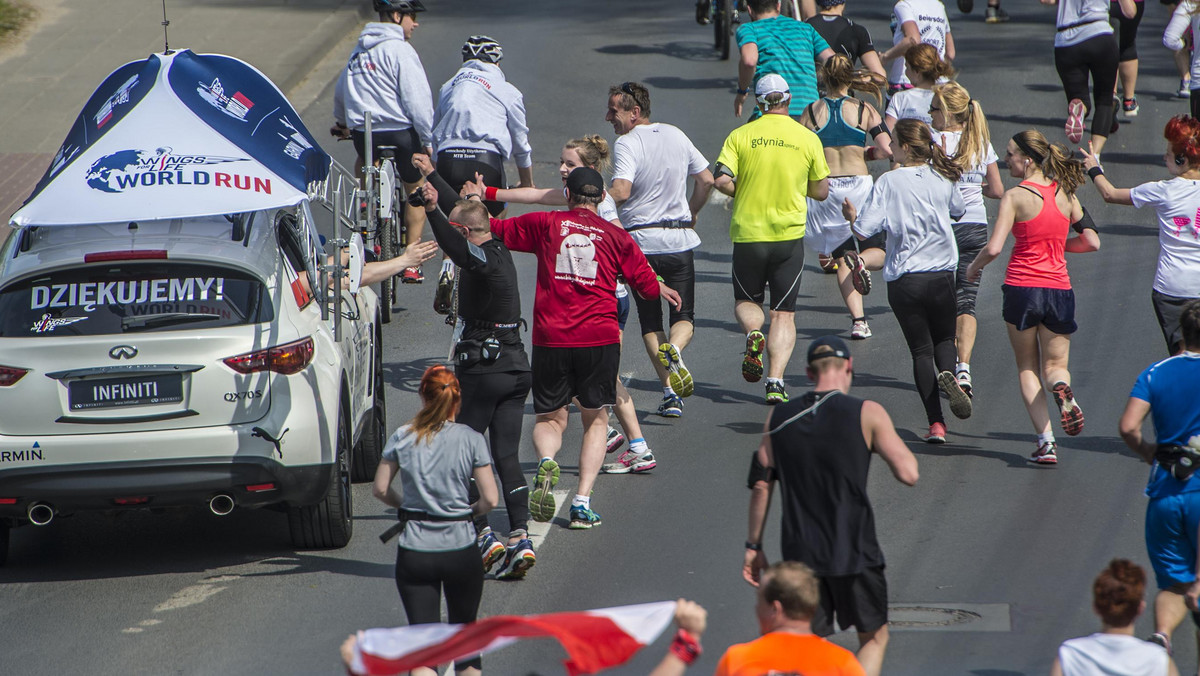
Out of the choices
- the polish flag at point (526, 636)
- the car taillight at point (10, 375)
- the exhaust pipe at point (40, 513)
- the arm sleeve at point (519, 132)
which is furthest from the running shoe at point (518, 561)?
the arm sleeve at point (519, 132)

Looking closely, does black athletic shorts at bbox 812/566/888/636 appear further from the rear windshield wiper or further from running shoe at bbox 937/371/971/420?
running shoe at bbox 937/371/971/420

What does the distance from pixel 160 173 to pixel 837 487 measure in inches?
162

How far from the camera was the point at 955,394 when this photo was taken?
9.48 m

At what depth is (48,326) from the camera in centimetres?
759

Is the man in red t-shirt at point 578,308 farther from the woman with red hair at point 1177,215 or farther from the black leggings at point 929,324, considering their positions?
the woman with red hair at point 1177,215

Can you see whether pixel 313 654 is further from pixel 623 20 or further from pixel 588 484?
pixel 623 20

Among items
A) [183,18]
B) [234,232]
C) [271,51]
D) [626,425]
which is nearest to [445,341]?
[626,425]

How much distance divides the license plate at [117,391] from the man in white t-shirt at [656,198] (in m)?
3.58

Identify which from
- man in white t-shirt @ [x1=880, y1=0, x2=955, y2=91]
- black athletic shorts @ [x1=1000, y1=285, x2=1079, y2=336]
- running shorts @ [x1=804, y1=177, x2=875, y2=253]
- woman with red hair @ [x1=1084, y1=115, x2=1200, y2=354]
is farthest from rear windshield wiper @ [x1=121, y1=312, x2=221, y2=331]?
man in white t-shirt @ [x1=880, y1=0, x2=955, y2=91]

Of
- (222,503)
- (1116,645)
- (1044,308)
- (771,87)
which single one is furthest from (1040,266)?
(222,503)

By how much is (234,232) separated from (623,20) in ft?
52.5

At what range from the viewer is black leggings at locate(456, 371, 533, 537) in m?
7.92

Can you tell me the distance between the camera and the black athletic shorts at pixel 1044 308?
917cm

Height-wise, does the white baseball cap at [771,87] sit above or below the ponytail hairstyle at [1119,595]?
above
